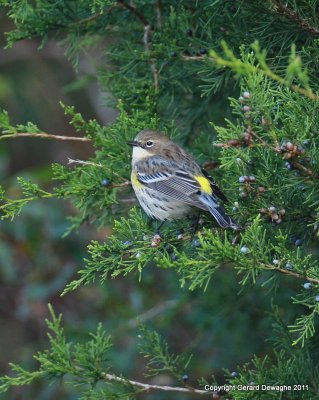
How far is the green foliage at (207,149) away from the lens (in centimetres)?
295

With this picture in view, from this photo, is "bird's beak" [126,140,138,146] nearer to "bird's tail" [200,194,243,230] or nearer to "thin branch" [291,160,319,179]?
"bird's tail" [200,194,243,230]

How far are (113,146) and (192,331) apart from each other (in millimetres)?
3825

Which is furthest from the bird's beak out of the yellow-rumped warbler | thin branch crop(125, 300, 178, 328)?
thin branch crop(125, 300, 178, 328)

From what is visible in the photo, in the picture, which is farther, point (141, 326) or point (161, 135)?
point (161, 135)

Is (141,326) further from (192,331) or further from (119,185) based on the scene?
(192,331)

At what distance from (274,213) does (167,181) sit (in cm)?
171

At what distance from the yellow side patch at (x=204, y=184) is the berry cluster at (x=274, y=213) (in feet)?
2.94

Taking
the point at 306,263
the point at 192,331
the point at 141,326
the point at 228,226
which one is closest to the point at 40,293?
the point at 192,331

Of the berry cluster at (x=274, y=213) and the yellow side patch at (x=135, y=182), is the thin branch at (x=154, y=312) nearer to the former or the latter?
the yellow side patch at (x=135, y=182)

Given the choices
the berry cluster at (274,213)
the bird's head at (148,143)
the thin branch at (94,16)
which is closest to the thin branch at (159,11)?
the thin branch at (94,16)

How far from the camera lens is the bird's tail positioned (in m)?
3.33

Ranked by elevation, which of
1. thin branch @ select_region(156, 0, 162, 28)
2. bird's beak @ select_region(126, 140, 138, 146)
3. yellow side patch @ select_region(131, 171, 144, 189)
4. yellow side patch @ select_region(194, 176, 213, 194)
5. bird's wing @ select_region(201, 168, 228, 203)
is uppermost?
thin branch @ select_region(156, 0, 162, 28)

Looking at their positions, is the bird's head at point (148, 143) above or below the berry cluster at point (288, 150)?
below

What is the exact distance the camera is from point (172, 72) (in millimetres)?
4316
